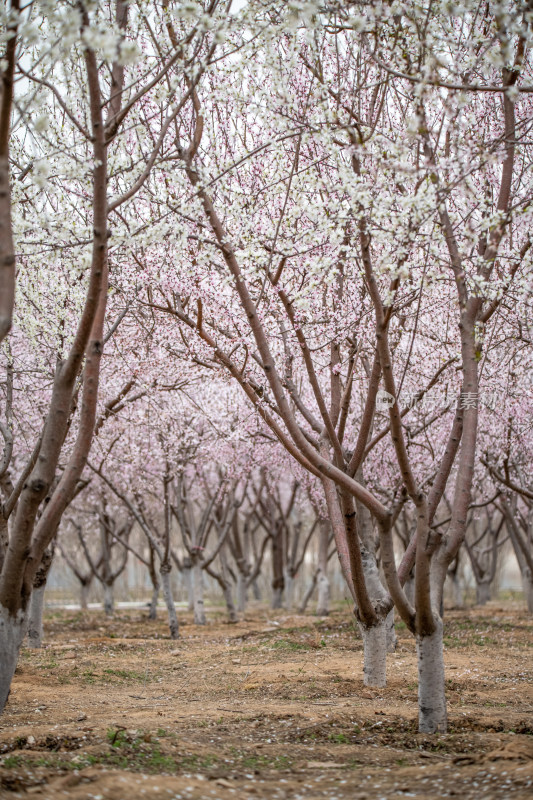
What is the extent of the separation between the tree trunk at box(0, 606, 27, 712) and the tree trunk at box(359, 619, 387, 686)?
4039mm

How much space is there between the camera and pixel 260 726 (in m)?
6.96

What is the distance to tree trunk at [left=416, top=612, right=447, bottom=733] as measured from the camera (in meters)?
6.44

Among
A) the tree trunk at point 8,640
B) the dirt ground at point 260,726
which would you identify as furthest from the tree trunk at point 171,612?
the tree trunk at point 8,640

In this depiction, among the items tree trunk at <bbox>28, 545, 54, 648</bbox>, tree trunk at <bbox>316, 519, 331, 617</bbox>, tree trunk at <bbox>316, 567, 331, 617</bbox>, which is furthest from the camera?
tree trunk at <bbox>316, 519, 331, 617</bbox>

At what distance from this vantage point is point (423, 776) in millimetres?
5066

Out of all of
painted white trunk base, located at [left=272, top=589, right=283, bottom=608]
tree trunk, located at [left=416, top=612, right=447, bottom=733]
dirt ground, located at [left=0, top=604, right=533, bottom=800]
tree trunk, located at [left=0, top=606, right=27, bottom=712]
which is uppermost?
tree trunk, located at [left=0, top=606, right=27, bottom=712]

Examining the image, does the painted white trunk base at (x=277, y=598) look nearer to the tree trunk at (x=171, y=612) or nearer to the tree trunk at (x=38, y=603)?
the tree trunk at (x=171, y=612)

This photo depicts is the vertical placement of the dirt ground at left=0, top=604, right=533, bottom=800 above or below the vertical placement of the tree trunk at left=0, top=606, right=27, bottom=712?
below

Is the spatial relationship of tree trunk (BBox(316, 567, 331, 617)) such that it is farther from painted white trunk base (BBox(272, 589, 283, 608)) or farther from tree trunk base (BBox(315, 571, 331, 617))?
painted white trunk base (BBox(272, 589, 283, 608))

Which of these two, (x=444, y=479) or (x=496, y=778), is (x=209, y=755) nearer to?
(x=496, y=778)

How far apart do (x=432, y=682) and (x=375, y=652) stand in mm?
2401

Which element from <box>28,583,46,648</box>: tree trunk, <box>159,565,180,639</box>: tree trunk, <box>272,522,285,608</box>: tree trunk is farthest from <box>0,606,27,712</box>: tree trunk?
<box>272,522,285,608</box>: tree trunk

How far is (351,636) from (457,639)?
1.97m

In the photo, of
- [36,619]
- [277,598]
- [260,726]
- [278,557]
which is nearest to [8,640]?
[260,726]
